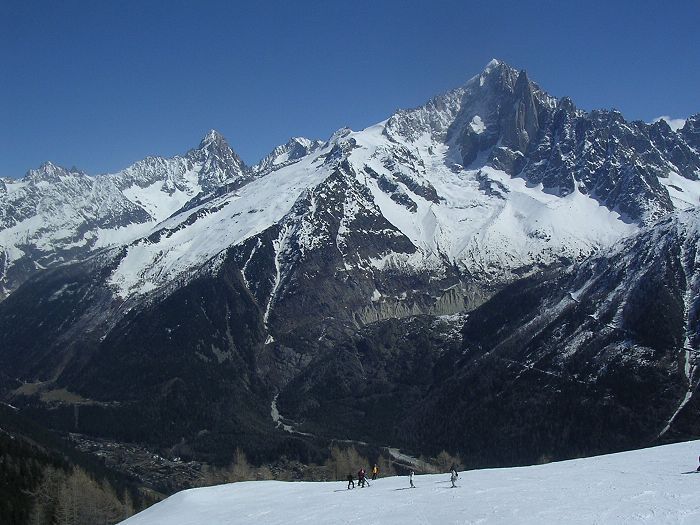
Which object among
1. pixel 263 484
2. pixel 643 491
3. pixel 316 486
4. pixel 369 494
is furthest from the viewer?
pixel 263 484

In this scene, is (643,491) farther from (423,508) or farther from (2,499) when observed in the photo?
(2,499)

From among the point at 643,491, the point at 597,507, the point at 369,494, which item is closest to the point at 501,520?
the point at 597,507

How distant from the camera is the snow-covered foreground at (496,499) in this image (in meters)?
76.6

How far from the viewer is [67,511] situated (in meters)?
173

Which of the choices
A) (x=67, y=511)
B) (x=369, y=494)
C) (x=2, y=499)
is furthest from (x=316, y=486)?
(x=2, y=499)

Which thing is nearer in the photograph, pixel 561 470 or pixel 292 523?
pixel 292 523

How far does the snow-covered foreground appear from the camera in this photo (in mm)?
76625

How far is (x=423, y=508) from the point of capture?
293 feet

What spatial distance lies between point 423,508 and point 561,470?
92.3 feet

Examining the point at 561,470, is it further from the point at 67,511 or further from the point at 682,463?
the point at 67,511

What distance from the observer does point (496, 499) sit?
8781 cm

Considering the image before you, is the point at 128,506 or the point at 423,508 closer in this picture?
the point at 423,508

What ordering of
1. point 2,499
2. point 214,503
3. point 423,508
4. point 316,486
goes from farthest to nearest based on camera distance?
point 2,499, point 316,486, point 214,503, point 423,508

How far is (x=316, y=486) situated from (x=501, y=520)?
57172 mm
